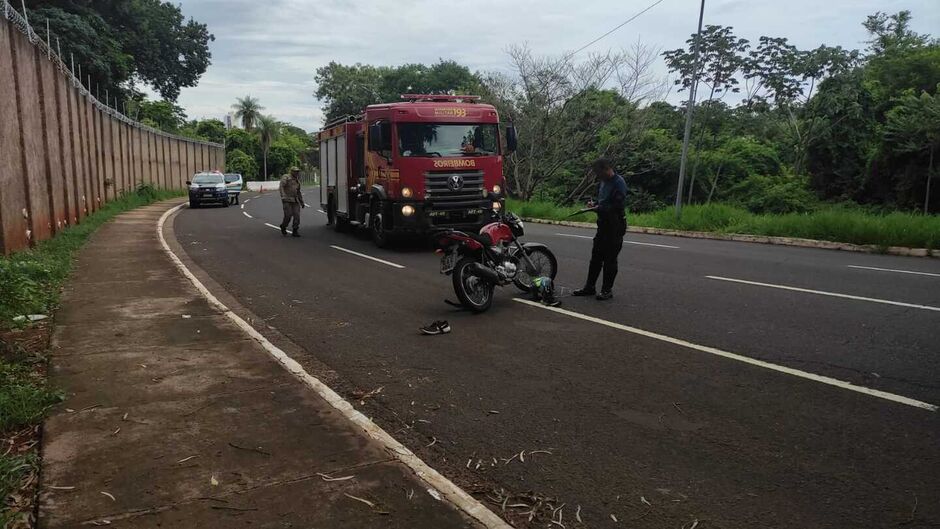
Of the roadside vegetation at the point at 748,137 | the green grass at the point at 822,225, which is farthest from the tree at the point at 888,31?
the green grass at the point at 822,225

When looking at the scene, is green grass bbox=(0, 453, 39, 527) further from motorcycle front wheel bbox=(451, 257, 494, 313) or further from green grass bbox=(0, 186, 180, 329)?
motorcycle front wheel bbox=(451, 257, 494, 313)

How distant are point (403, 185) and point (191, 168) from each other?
4109 cm

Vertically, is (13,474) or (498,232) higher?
(498,232)

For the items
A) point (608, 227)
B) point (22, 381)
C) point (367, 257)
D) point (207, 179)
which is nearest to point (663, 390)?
point (608, 227)

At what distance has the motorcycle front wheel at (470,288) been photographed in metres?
7.76

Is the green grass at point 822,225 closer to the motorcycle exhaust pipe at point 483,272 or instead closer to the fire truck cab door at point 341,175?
the fire truck cab door at point 341,175

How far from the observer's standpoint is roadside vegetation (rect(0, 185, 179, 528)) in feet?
11.1

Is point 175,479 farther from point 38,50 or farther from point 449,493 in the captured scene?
point 38,50

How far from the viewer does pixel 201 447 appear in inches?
154

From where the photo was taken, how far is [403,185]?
13.2 m

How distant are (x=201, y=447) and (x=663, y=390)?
3230 millimetres

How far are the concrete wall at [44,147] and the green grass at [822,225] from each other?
16.0 meters

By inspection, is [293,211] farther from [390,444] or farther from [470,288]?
[390,444]

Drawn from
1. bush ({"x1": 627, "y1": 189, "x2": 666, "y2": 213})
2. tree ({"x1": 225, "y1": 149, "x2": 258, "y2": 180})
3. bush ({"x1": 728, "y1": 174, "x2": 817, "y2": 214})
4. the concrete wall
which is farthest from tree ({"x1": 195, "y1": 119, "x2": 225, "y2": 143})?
bush ({"x1": 728, "y1": 174, "x2": 817, "y2": 214})
